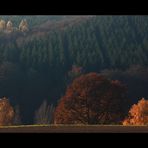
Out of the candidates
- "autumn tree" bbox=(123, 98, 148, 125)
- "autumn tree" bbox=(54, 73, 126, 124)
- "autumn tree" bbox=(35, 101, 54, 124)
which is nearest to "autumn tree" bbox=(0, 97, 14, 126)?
"autumn tree" bbox=(35, 101, 54, 124)

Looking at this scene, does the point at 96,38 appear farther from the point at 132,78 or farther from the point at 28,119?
the point at 28,119

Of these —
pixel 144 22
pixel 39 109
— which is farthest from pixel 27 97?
pixel 144 22

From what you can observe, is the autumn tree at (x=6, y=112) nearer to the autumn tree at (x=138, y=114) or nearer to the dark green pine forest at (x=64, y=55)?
the dark green pine forest at (x=64, y=55)

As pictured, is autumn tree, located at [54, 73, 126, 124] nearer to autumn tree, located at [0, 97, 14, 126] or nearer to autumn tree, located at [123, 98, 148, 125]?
autumn tree, located at [123, 98, 148, 125]

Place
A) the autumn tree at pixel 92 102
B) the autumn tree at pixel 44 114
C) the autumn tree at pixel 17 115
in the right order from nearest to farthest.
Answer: the autumn tree at pixel 44 114
the autumn tree at pixel 17 115
the autumn tree at pixel 92 102

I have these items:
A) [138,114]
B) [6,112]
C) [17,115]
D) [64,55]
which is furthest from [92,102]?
[6,112]

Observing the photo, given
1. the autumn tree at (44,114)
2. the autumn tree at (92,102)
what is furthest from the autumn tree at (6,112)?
the autumn tree at (92,102)
